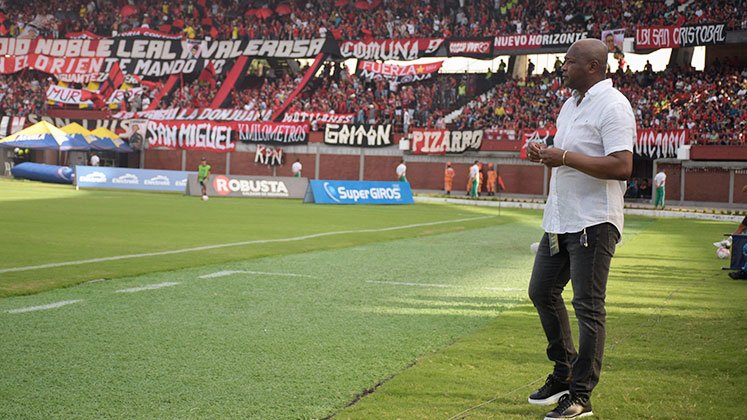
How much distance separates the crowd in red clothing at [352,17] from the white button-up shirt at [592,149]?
153ft

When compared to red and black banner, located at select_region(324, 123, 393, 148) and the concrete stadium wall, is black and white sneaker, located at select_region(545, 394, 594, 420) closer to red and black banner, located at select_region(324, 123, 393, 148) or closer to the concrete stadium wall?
the concrete stadium wall

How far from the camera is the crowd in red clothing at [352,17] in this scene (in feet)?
172

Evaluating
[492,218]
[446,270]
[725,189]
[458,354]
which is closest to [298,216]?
[492,218]

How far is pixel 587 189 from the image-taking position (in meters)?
5.37

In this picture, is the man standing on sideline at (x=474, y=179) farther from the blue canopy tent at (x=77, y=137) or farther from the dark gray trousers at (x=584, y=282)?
the dark gray trousers at (x=584, y=282)

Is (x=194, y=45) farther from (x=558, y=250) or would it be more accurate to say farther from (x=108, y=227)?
(x=558, y=250)

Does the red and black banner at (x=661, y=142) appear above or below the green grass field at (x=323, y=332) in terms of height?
above

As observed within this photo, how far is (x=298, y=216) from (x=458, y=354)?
20534 millimetres

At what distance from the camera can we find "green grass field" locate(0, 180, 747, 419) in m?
5.59

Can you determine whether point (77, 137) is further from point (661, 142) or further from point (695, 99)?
point (695, 99)

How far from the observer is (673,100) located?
48219mm

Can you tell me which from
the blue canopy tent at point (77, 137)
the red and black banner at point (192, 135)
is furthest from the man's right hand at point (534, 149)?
the red and black banner at point (192, 135)

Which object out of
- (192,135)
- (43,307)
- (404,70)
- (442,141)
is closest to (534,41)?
(442,141)

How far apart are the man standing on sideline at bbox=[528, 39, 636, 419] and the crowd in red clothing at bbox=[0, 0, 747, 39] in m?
46.7
